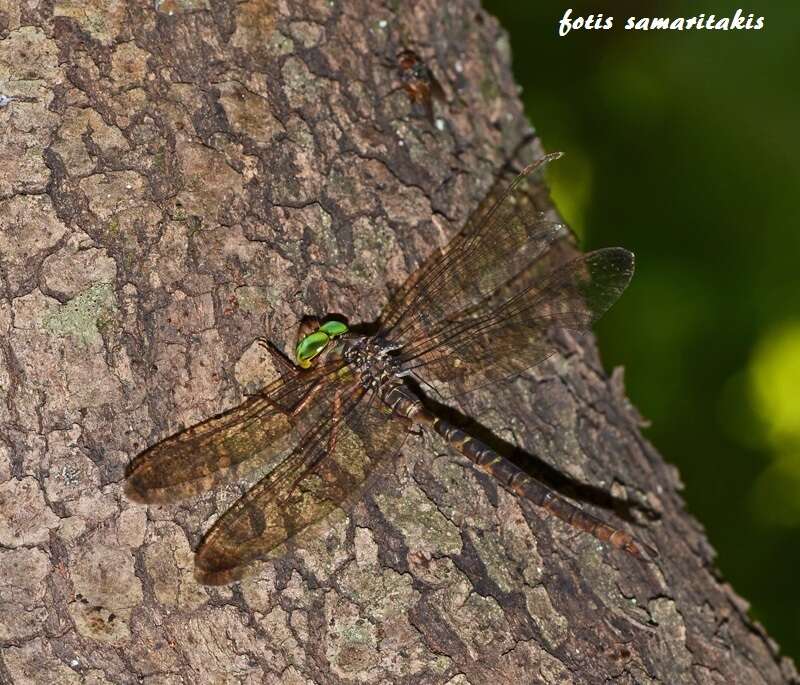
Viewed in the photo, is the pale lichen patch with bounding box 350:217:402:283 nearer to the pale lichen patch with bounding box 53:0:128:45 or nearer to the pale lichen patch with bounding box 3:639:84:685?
the pale lichen patch with bounding box 53:0:128:45

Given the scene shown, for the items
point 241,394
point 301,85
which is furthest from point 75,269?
point 301,85

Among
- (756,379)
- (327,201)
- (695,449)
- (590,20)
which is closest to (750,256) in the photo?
(756,379)

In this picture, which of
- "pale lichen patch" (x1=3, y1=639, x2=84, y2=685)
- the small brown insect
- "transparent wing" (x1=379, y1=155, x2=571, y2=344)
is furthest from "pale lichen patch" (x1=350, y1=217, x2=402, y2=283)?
"pale lichen patch" (x1=3, y1=639, x2=84, y2=685)

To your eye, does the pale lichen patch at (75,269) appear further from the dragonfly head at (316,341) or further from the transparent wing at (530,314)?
the transparent wing at (530,314)

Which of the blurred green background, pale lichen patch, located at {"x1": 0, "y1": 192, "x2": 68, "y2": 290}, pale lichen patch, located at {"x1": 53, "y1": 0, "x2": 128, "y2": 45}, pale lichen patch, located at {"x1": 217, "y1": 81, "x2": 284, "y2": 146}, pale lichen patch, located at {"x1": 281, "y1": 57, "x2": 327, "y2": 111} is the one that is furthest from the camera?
the blurred green background

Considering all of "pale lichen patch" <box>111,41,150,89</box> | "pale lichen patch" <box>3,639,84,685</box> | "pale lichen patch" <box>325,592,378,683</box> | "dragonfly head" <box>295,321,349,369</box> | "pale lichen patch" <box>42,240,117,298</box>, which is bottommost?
"pale lichen patch" <box>325,592,378,683</box>

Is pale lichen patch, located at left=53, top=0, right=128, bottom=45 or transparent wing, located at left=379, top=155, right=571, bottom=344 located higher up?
pale lichen patch, located at left=53, top=0, right=128, bottom=45
